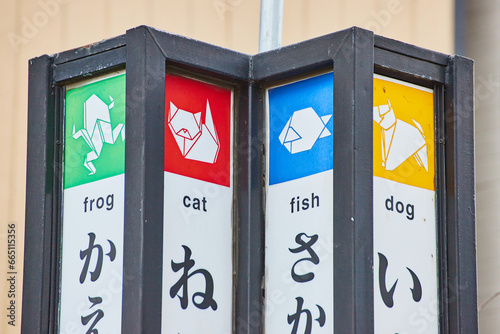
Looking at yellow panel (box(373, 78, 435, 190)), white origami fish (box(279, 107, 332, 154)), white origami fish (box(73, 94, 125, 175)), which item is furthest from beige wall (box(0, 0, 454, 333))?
yellow panel (box(373, 78, 435, 190))

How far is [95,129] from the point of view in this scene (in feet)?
8.63

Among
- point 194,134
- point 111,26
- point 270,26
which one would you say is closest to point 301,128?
point 194,134

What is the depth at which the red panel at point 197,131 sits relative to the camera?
2.57m

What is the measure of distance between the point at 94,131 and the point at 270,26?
2.08 ft

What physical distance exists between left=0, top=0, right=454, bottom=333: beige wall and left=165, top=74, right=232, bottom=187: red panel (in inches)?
50.3

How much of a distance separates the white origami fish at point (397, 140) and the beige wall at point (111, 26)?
163 cm

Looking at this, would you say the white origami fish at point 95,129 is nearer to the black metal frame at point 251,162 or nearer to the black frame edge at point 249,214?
the black metal frame at point 251,162

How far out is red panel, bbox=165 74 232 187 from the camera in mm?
2566

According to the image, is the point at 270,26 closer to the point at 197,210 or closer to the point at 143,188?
the point at 197,210

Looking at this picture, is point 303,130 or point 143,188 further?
point 303,130

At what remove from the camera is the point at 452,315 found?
2.64 meters

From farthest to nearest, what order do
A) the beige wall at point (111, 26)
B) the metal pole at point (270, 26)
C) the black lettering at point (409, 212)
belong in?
the beige wall at point (111, 26), the metal pole at point (270, 26), the black lettering at point (409, 212)

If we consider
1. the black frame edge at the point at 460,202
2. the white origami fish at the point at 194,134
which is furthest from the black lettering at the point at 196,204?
the black frame edge at the point at 460,202

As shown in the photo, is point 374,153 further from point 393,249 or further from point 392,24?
point 392,24
